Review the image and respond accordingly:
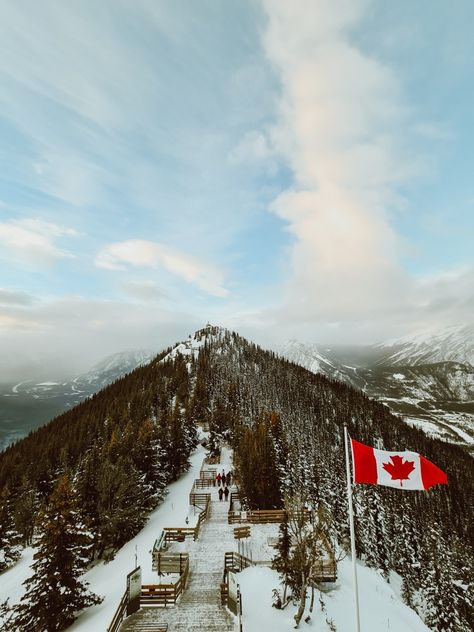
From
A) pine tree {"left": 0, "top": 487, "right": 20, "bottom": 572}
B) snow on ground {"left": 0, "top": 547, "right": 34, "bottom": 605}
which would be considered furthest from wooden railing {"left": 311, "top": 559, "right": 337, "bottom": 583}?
pine tree {"left": 0, "top": 487, "right": 20, "bottom": 572}

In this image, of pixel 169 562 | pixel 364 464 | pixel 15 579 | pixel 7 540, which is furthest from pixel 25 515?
pixel 364 464

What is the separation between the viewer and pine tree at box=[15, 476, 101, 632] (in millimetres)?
17703

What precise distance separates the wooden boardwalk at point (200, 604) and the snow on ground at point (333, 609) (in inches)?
55.8

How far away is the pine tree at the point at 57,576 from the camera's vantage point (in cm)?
1770

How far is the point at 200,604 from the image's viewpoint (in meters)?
16.3

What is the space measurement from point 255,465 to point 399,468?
26.9 m

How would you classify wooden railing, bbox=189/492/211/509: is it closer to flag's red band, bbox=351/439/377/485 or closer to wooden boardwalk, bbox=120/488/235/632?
wooden boardwalk, bbox=120/488/235/632

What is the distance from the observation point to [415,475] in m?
12.0

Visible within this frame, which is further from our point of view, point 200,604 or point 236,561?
point 236,561

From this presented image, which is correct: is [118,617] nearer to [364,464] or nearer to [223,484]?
[364,464]

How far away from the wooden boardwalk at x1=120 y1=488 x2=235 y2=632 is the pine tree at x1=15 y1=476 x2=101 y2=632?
17.8 feet

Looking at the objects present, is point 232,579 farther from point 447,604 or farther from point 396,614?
point 447,604

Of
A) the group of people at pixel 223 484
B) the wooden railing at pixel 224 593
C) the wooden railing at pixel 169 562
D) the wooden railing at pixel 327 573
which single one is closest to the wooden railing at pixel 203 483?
the group of people at pixel 223 484

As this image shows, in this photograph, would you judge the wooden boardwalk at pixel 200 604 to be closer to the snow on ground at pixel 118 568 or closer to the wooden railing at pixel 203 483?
the snow on ground at pixel 118 568
